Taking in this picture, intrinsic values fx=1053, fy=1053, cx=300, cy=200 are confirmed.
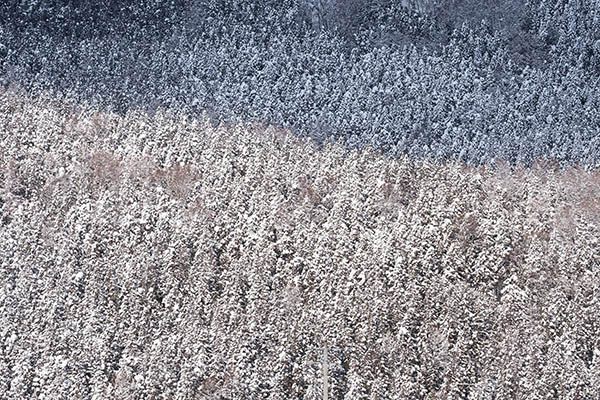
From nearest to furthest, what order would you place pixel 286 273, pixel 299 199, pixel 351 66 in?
pixel 286 273
pixel 299 199
pixel 351 66

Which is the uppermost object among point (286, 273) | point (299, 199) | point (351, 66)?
point (351, 66)

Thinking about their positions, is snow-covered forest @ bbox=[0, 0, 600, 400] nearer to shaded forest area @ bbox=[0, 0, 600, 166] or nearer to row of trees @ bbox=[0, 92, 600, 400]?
row of trees @ bbox=[0, 92, 600, 400]

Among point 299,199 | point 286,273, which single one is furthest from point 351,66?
point 286,273

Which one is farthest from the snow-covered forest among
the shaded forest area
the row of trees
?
the shaded forest area

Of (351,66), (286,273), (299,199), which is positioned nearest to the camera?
(286,273)

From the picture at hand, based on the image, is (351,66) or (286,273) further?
(351,66)

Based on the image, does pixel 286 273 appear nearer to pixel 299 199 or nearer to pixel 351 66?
pixel 299 199

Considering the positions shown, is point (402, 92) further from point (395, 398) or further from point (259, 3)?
point (395, 398)
